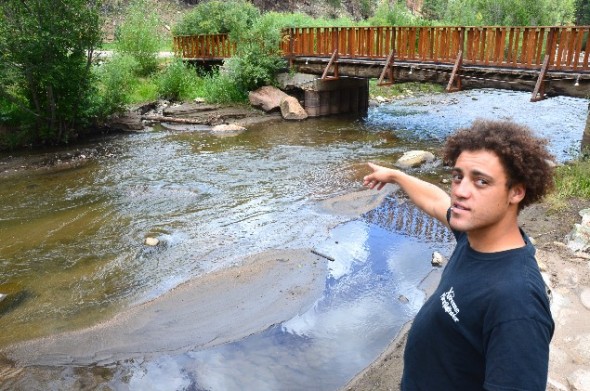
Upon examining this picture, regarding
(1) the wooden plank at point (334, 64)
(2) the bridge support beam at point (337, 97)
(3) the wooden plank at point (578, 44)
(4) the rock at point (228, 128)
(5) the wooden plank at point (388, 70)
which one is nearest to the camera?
(3) the wooden plank at point (578, 44)

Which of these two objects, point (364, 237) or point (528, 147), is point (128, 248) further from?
point (528, 147)

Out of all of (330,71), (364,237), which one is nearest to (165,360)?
(364,237)

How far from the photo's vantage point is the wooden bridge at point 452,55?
39.1 ft

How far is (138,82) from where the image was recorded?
70.6 ft

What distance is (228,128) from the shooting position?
687 inches

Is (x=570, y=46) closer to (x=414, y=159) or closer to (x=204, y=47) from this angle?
(x=414, y=159)

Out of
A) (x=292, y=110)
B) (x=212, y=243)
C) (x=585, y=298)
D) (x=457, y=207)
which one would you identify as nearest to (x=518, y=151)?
(x=457, y=207)

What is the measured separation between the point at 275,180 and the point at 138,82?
12447 millimetres

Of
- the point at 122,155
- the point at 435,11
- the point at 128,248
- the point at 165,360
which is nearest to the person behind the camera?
the point at 165,360

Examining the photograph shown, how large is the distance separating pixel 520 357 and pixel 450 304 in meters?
0.34

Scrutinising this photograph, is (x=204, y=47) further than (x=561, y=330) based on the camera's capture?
Yes

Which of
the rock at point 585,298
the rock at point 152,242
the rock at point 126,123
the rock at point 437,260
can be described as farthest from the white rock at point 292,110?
the rock at point 585,298

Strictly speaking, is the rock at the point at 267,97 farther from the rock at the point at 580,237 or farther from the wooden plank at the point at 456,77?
the rock at the point at 580,237

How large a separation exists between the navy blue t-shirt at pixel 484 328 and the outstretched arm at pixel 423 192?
0.54 metres
